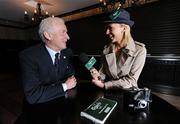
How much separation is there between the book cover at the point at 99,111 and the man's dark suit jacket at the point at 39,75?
397 millimetres

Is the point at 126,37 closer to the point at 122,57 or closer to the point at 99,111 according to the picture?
the point at 122,57

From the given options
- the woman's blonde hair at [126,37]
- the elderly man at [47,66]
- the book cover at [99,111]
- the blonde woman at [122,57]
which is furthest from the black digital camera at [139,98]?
the woman's blonde hair at [126,37]

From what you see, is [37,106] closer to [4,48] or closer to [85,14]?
[85,14]

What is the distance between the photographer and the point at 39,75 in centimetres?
141

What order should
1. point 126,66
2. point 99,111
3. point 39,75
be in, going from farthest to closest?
point 126,66 → point 39,75 → point 99,111

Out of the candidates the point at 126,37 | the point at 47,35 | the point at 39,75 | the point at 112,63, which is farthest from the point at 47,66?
the point at 126,37

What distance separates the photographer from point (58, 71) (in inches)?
61.4

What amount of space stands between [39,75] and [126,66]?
784 mm

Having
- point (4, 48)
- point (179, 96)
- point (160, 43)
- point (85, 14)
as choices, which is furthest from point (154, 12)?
point (4, 48)

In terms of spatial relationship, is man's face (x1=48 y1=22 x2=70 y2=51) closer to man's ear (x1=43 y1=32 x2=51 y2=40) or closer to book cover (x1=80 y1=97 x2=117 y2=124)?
man's ear (x1=43 y1=32 x2=51 y2=40)

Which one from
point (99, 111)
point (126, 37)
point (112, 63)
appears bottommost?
point (99, 111)

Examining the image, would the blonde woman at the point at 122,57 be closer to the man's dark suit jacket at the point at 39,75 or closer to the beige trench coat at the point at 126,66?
the beige trench coat at the point at 126,66

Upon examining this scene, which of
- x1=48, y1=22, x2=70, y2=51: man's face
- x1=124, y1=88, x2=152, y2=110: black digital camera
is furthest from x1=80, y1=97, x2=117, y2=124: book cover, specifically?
x1=48, y1=22, x2=70, y2=51: man's face

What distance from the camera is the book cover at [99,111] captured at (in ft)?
→ 2.97
